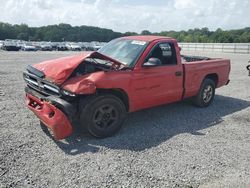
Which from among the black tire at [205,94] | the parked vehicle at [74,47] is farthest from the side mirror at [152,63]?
the parked vehicle at [74,47]

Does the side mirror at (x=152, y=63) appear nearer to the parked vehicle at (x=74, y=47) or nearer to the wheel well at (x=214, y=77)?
the wheel well at (x=214, y=77)

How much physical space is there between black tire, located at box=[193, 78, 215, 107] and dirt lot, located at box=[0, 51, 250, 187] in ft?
2.31

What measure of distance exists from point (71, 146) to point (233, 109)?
15.3 feet

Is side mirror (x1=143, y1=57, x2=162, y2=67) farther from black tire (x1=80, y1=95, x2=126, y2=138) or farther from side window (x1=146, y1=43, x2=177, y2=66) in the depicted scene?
black tire (x1=80, y1=95, x2=126, y2=138)

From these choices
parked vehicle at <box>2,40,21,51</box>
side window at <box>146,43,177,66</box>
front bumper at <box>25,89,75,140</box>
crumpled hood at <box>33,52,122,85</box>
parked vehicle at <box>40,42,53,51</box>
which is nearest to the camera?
front bumper at <box>25,89,75,140</box>

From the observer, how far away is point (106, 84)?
192 inches

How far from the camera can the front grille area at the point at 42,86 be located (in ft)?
15.9

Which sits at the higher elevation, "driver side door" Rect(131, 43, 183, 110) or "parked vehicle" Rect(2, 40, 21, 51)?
"parked vehicle" Rect(2, 40, 21, 51)

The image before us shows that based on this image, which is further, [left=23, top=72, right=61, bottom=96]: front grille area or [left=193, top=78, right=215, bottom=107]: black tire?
[left=193, top=78, right=215, bottom=107]: black tire

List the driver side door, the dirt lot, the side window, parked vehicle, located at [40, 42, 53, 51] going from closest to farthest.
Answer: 1. the dirt lot
2. the driver side door
3. the side window
4. parked vehicle, located at [40, 42, 53, 51]

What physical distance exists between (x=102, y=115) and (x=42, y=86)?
1245 millimetres

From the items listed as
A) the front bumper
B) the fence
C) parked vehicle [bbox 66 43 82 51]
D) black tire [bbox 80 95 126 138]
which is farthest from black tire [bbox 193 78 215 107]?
parked vehicle [bbox 66 43 82 51]

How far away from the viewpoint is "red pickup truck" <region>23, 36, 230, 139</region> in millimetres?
4668

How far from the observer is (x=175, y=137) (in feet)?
17.1
